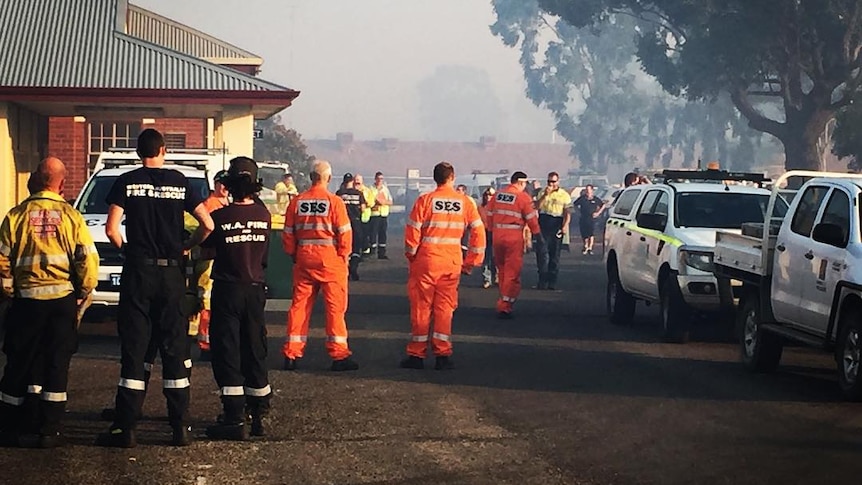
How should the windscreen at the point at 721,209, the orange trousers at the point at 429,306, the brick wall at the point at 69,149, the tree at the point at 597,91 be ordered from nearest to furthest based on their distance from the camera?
1. the orange trousers at the point at 429,306
2. the windscreen at the point at 721,209
3. the brick wall at the point at 69,149
4. the tree at the point at 597,91

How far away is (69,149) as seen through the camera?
32906 millimetres

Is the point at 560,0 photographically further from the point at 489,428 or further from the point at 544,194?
the point at 489,428

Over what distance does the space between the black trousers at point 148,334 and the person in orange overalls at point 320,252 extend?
11.3 ft

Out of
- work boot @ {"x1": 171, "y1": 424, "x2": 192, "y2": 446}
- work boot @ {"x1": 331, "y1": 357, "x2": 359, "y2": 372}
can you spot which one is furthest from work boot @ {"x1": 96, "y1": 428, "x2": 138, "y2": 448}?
work boot @ {"x1": 331, "y1": 357, "x2": 359, "y2": 372}

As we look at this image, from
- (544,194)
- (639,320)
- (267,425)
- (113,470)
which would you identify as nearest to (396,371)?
(267,425)

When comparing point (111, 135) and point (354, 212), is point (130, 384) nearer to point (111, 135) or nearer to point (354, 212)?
point (354, 212)

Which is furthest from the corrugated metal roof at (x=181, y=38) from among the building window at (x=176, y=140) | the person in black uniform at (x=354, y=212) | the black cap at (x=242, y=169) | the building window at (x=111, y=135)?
the black cap at (x=242, y=169)

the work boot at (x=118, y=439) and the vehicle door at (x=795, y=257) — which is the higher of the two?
the vehicle door at (x=795, y=257)

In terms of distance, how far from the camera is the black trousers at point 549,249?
990 inches

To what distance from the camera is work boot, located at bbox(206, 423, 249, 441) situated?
33.3 feet

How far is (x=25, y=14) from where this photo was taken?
105 ft

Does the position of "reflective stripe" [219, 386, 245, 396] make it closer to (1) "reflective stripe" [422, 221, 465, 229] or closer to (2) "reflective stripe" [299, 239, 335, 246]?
(2) "reflective stripe" [299, 239, 335, 246]

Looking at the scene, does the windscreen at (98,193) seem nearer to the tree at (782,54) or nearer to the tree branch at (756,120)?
the tree at (782,54)

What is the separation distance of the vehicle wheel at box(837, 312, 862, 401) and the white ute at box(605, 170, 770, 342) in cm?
417
